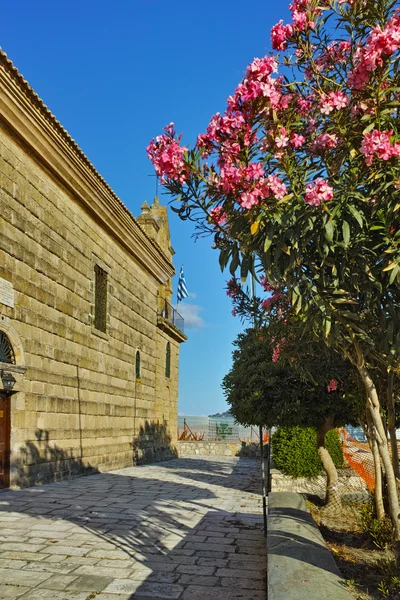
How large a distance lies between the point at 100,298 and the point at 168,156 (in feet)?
41.0

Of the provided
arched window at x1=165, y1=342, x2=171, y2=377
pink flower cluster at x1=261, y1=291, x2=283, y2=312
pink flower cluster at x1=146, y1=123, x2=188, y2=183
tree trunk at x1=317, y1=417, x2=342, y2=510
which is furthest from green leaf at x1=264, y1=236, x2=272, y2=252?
arched window at x1=165, y1=342, x2=171, y2=377

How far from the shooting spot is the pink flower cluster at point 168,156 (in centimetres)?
401

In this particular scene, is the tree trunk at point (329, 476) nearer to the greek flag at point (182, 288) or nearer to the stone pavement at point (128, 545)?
the stone pavement at point (128, 545)

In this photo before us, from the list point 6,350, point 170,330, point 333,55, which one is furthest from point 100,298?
point 333,55

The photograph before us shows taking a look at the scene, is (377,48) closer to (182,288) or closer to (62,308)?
(62,308)

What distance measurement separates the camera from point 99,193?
14.9 metres

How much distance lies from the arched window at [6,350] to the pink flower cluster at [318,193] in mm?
8077

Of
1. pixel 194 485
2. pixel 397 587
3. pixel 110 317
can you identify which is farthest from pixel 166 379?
pixel 397 587

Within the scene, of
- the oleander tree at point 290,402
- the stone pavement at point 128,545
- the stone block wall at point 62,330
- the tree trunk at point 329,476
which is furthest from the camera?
the tree trunk at point 329,476

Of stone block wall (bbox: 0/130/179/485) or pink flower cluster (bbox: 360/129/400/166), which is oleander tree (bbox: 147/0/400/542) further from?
stone block wall (bbox: 0/130/179/485)

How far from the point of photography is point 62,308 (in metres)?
13.0

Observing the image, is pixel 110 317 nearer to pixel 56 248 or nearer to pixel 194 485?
pixel 56 248

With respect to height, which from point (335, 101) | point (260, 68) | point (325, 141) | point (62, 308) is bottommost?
point (62, 308)

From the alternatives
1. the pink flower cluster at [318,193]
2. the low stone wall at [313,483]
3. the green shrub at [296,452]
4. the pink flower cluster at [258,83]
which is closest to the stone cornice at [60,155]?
the green shrub at [296,452]
